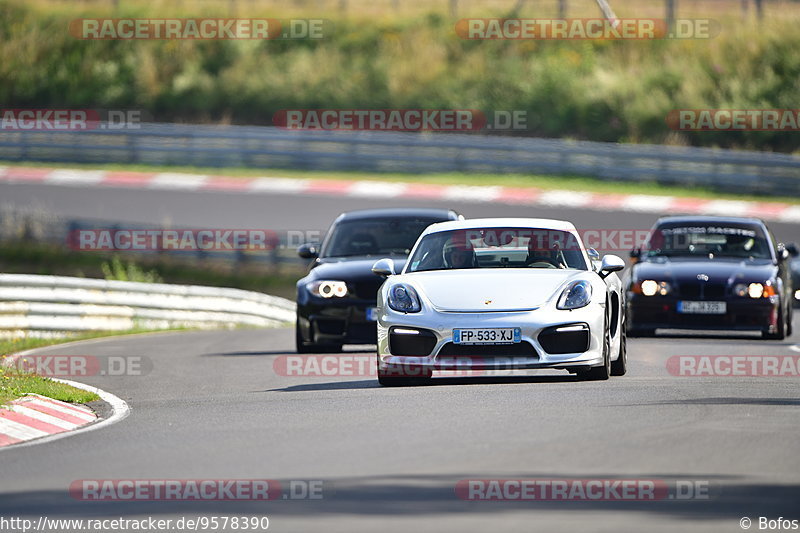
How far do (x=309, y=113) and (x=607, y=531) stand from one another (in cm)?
3635

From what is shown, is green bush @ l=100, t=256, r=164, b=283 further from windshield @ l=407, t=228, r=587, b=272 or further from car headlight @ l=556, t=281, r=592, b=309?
car headlight @ l=556, t=281, r=592, b=309

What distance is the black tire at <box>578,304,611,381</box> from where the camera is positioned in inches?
490

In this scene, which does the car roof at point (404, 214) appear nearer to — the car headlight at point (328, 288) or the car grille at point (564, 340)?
the car headlight at point (328, 288)

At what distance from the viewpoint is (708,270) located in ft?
59.7

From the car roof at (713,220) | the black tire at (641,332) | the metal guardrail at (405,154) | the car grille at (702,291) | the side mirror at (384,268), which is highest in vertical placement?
the metal guardrail at (405,154)

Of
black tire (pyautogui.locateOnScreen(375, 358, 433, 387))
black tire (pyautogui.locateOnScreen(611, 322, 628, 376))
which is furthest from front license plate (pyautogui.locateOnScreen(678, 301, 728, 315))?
black tire (pyautogui.locateOnScreen(375, 358, 433, 387))

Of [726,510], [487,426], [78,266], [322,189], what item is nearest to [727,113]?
[322,189]

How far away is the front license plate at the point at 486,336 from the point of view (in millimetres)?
11938

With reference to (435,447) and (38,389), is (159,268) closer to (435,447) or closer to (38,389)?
(38,389)

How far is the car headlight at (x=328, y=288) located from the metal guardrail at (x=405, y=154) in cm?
1794

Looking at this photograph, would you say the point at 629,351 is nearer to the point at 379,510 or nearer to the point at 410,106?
the point at 379,510

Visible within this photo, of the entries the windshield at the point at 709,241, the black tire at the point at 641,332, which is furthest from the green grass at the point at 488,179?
the windshield at the point at 709,241

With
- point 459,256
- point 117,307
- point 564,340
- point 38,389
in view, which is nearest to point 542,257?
point 459,256

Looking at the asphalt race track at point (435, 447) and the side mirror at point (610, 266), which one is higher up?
the side mirror at point (610, 266)
